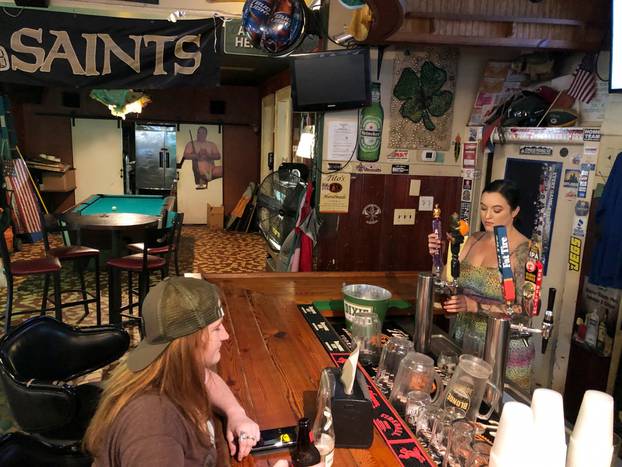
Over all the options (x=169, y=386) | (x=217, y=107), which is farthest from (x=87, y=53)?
(x=217, y=107)

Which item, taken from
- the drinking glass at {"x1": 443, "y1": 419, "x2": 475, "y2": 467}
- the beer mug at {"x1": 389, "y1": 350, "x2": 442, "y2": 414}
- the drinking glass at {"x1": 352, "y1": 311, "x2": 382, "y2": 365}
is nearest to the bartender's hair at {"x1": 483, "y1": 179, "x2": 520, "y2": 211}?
the drinking glass at {"x1": 352, "y1": 311, "x2": 382, "y2": 365}

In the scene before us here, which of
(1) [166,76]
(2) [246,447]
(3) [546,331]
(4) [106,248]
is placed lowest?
(4) [106,248]

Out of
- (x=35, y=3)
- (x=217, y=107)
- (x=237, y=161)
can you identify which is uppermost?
(x=35, y=3)

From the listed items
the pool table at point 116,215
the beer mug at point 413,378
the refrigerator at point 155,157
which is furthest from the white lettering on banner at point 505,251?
the refrigerator at point 155,157

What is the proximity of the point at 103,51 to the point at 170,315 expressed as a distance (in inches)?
127

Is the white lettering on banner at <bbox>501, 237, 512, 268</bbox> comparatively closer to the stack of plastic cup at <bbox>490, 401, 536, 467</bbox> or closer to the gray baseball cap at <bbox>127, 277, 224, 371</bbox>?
the stack of plastic cup at <bbox>490, 401, 536, 467</bbox>

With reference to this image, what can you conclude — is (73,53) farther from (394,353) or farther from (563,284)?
(563,284)

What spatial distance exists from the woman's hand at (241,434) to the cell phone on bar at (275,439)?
0.03 metres

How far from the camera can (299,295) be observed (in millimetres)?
2602

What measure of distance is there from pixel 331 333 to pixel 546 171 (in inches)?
84.8

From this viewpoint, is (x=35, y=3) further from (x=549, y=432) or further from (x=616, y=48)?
(x=549, y=432)

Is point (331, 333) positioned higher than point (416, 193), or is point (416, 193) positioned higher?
point (416, 193)

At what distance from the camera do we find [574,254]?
10.4ft

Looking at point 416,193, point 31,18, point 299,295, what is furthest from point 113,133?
point 299,295
